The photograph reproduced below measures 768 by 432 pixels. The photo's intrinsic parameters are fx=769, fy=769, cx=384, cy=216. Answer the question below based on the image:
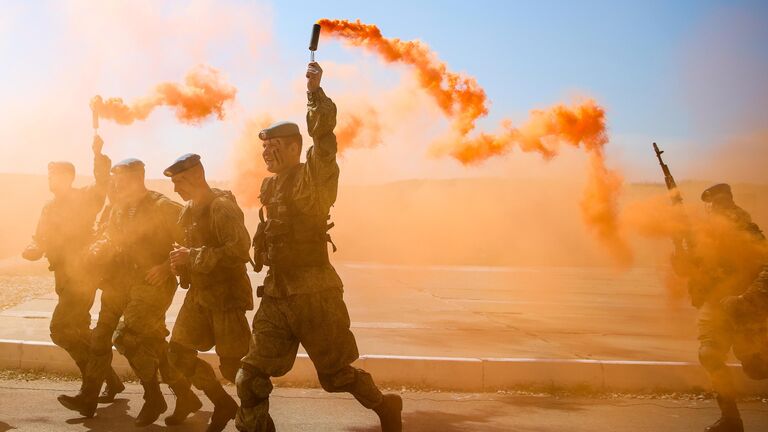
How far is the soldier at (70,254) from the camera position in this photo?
6.48 m

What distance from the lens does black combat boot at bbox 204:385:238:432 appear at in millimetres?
5230

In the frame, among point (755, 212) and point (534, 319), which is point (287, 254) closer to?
point (534, 319)

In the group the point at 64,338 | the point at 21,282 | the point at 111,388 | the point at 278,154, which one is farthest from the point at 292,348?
the point at 21,282

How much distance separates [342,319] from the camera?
15.4 ft

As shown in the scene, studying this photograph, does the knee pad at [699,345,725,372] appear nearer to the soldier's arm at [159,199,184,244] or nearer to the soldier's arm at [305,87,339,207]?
the soldier's arm at [305,87,339,207]

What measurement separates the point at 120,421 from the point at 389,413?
7.24 feet

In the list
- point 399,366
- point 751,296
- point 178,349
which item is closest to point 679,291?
point 751,296

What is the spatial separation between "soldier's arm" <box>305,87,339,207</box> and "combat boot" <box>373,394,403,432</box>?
1399 mm

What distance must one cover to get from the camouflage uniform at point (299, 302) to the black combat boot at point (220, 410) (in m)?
0.80

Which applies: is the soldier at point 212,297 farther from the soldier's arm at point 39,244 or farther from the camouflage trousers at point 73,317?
the soldier's arm at point 39,244

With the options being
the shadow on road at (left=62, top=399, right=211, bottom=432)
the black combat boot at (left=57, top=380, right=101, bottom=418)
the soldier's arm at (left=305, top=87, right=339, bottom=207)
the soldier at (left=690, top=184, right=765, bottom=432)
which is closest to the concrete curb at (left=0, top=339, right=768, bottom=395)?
the shadow on road at (left=62, top=399, right=211, bottom=432)

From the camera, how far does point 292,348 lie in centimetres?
468

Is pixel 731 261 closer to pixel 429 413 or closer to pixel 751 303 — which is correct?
pixel 751 303

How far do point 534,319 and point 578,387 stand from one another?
5209mm
